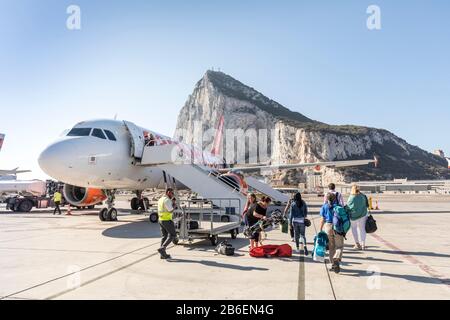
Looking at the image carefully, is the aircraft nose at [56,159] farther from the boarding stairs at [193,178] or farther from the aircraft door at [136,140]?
the boarding stairs at [193,178]

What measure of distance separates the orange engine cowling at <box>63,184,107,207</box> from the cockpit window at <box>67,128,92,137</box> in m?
5.05

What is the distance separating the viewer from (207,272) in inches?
272

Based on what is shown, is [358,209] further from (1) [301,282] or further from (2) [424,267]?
(1) [301,282]

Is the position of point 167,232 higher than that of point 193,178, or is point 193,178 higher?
point 193,178

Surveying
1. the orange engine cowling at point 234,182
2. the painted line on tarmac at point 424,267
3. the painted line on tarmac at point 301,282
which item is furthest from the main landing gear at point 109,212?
the painted line on tarmac at point 424,267

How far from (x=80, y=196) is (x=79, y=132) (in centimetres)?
606

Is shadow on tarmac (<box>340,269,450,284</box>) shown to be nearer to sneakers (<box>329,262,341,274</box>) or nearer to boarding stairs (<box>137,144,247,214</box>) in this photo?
sneakers (<box>329,262,341,274</box>)

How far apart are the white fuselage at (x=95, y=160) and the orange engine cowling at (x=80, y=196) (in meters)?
2.64

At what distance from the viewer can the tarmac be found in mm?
5457

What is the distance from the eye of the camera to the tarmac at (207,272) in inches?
215

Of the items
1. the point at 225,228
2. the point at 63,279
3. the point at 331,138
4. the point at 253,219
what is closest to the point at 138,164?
the point at 225,228

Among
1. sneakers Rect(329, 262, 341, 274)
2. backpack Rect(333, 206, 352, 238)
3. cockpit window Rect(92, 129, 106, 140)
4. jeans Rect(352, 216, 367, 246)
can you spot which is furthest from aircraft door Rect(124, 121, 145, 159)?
sneakers Rect(329, 262, 341, 274)

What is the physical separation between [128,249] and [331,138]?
6652 inches

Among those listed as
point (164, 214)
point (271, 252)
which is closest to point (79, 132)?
point (164, 214)
